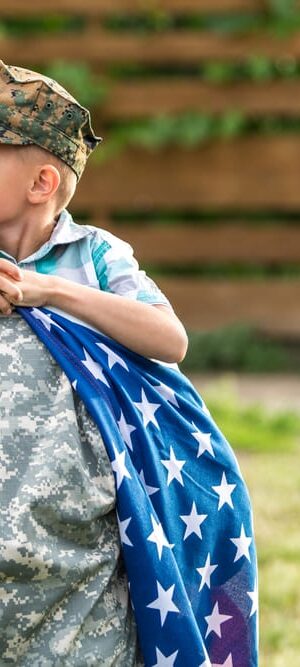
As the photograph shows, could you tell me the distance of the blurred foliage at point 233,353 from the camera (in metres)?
10.1

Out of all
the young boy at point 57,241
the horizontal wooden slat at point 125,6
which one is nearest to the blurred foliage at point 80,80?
the horizontal wooden slat at point 125,6

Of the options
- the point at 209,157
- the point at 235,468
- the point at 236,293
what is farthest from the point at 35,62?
the point at 235,468

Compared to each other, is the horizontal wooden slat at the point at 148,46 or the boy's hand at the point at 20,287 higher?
the boy's hand at the point at 20,287

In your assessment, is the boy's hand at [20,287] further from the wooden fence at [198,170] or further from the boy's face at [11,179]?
the wooden fence at [198,170]

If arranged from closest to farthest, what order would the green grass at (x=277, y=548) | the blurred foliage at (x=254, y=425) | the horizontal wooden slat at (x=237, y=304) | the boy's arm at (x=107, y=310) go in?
the boy's arm at (x=107, y=310) < the green grass at (x=277, y=548) < the blurred foliage at (x=254, y=425) < the horizontal wooden slat at (x=237, y=304)

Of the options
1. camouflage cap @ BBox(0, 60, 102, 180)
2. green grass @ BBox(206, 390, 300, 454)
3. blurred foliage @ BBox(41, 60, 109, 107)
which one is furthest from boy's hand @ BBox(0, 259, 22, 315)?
blurred foliage @ BBox(41, 60, 109, 107)

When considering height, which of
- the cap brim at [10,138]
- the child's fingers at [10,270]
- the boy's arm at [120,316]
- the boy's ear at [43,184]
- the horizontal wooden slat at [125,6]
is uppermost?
the cap brim at [10,138]

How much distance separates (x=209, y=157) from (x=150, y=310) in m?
7.56

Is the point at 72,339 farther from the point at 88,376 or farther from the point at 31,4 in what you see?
the point at 31,4

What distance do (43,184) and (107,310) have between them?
27 centimetres

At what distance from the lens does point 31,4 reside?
984 centimetres

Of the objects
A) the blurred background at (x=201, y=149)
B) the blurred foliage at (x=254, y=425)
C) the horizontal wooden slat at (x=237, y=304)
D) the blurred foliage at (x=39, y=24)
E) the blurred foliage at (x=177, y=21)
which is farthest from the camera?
the horizontal wooden slat at (x=237, y=304)

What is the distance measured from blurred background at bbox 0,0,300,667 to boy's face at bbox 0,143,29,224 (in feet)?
22.7

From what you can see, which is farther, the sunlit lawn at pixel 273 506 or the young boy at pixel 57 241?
the sunlit lawn at pixel 273 506
